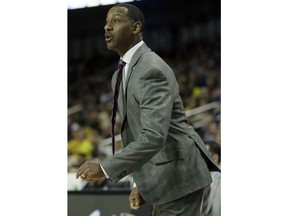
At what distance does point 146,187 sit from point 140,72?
365mm

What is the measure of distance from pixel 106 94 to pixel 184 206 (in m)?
3.92

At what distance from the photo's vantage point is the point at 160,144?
1.60 m

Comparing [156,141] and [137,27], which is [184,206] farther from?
[137,27]

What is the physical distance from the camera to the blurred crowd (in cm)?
439

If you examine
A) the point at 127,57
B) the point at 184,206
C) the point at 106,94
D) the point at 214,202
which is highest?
the point at 127,57

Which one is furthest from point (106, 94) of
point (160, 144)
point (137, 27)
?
point (160, 144)

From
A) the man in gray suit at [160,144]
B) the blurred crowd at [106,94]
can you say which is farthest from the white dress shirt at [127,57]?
the blurred crowd at [106,94]

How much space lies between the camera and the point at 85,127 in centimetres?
560

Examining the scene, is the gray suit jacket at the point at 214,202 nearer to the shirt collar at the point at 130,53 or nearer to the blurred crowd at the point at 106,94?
the blurred crowd at the point at 106,94

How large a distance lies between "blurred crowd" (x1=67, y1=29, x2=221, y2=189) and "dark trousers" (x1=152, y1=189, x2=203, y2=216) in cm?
206

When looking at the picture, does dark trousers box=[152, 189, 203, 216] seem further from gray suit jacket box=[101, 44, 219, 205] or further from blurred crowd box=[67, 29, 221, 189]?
blurred crowd box=[67, 29, 221, 189]

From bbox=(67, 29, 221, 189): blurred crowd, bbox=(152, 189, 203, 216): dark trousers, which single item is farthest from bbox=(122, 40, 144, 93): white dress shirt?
bbox=(67, 29, 221, 189): blurred crowd
